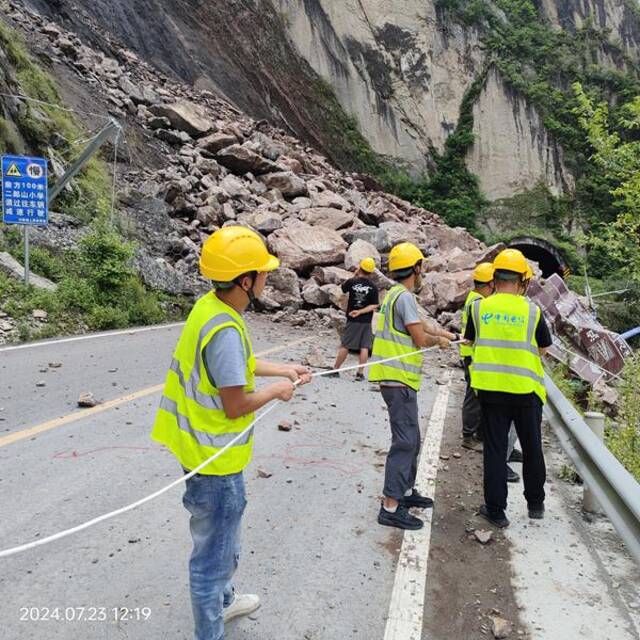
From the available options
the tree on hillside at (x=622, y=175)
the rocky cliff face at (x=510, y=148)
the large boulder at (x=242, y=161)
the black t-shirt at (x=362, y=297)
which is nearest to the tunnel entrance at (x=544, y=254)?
the rocky cliff face at (x=510, y=148)

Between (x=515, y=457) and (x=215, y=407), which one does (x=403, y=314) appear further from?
(x=515, y=457)

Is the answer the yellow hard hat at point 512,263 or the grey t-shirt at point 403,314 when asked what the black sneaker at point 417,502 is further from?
the yellow hard hat at point 512,263

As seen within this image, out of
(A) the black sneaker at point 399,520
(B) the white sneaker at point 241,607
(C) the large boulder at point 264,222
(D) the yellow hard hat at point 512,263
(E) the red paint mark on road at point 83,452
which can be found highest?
(C) the large boulder at point 264,222

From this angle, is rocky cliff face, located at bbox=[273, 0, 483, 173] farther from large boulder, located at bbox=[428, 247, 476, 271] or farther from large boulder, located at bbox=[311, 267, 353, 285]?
large boulder, located at bbox=[311, 267, 353, 285]

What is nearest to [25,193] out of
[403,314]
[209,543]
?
[403,314]

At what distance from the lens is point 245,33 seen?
3130 centimetres

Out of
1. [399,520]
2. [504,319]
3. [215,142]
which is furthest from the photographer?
[215,142]

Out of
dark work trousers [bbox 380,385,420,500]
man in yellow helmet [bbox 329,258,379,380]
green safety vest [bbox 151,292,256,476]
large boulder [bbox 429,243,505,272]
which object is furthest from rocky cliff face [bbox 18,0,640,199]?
green safety vest [bbox 151,292,256,476]

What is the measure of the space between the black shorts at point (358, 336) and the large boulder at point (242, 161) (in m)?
14.4

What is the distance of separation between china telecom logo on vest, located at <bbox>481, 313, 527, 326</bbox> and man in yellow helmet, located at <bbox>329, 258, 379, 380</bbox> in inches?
169

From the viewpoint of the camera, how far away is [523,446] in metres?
4.02

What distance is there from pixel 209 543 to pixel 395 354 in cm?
211

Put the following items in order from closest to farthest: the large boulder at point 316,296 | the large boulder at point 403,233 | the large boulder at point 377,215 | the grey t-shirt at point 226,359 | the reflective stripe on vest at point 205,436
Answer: the grey t-shirt at point 226,359
the reflective stripe on vest at point 205,436
the large boulder at point 316,296
the large boulder at point 403,233
the large boulder at point 377,215

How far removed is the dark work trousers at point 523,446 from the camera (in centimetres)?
393
